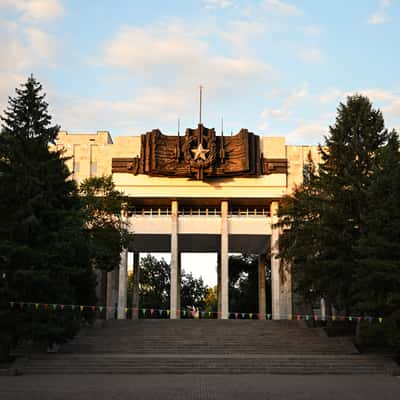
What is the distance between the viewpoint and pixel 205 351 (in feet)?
77.2

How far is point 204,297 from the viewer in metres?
67.1

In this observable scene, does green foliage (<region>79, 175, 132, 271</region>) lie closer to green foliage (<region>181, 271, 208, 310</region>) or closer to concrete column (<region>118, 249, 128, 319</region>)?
concrete column (<region>118, 249, 128, 319</region>)

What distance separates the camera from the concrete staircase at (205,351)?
744 inches

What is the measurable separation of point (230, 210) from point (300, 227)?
725 inches

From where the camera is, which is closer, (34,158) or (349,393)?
(349,393)

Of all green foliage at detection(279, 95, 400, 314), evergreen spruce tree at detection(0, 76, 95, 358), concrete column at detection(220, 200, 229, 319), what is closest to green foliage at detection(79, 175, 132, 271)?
evergreen spruce tree at detection(0, 76, 95, 358)

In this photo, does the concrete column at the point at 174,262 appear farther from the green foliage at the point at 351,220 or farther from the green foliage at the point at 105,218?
the green foliage at the point at 351,220

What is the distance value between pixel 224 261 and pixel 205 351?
613 inches

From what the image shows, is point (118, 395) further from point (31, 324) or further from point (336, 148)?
point (336, 148)

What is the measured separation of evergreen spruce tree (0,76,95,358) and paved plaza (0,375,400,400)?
2.32 meters

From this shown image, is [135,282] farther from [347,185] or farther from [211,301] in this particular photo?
[211,301]

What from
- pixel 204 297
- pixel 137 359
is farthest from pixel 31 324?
pixel 204 297

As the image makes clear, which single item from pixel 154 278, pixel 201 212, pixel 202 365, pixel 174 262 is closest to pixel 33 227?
pixel 202 365

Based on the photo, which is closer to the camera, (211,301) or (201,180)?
(201,180)
